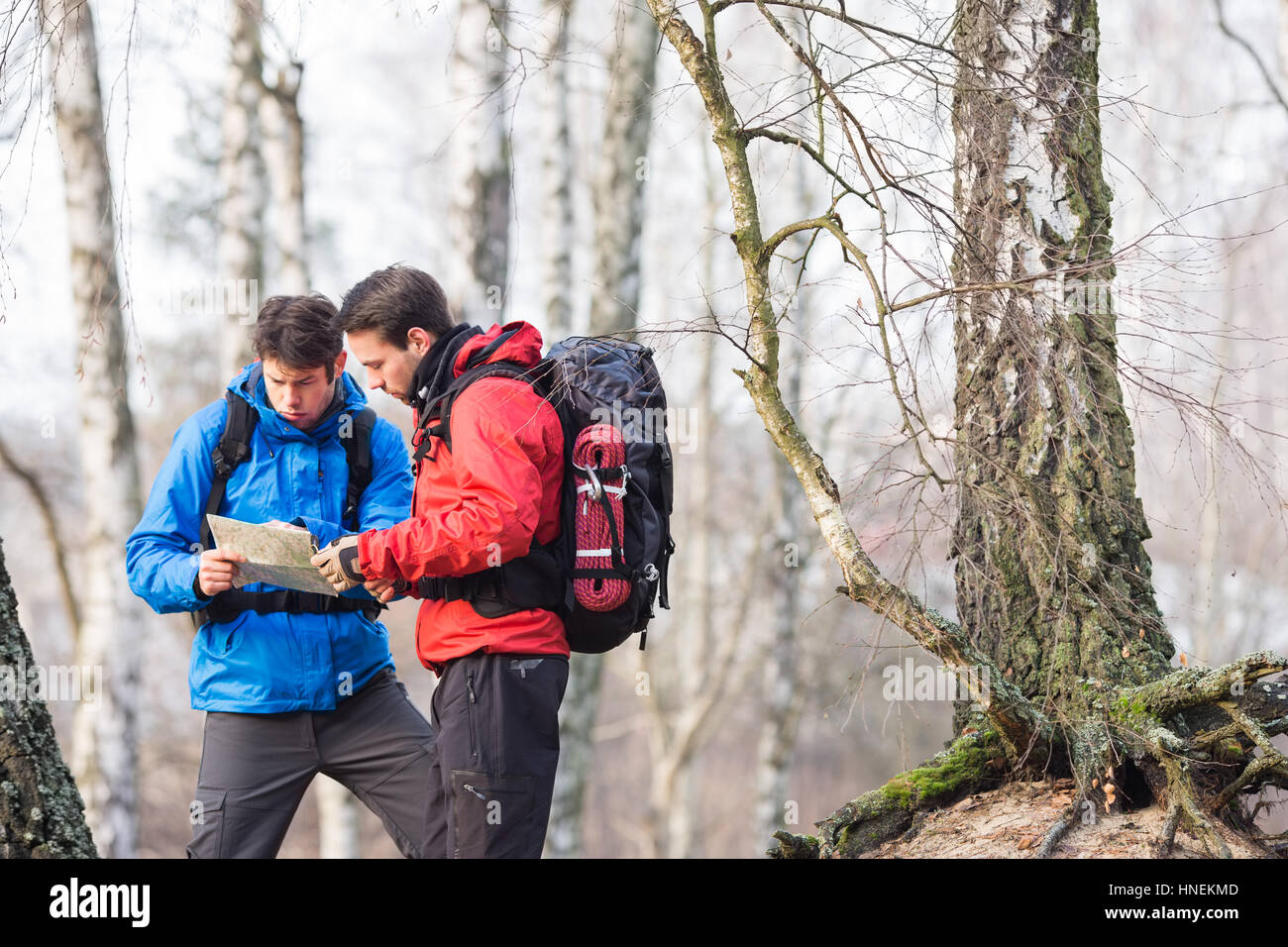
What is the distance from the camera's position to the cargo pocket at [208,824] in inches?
117

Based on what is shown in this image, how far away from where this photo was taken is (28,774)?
308 centimetres

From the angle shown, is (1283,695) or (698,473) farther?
(698,473)

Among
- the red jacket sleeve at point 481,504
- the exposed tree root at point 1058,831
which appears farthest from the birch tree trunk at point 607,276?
the red jacket sleeve at point 481,504

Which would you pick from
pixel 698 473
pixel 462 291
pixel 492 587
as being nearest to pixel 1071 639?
pixel 492 587

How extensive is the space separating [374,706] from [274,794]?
37 cm

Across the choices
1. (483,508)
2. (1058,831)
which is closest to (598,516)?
(483,508)

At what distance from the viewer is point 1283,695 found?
319cm

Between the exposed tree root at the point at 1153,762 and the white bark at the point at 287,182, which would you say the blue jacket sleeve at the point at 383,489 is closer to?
the exposed tree root at the point at 1153,762

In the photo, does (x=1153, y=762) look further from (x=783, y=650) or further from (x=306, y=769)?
(x=783, y=650)

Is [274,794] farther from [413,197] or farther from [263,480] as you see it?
[413,197]

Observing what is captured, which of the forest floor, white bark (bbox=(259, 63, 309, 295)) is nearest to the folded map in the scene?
the forest floor

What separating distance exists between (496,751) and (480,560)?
1.68 feet

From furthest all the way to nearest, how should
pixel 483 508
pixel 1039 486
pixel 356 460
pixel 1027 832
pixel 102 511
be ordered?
pixel 102 511, pixel 1039 486, pixel 356 460, pixel 1027 832, pixel 483 508
